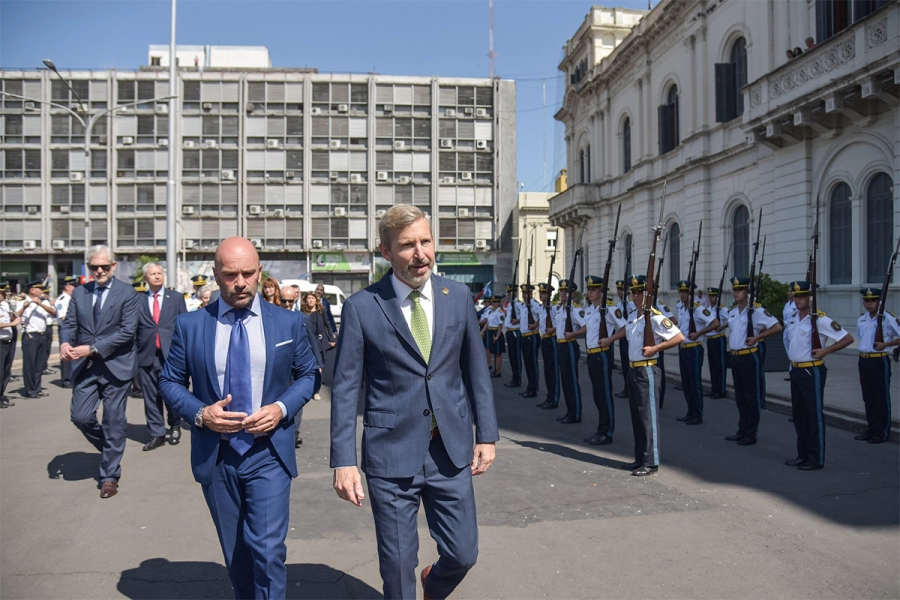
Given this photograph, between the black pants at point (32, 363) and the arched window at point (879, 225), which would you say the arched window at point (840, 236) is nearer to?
the arched window at point (879, 225)

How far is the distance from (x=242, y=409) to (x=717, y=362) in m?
10.6

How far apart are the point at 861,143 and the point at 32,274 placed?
54.1m

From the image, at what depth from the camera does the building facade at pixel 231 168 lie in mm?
52812

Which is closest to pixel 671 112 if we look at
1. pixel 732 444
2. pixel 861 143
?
pixel 861 143

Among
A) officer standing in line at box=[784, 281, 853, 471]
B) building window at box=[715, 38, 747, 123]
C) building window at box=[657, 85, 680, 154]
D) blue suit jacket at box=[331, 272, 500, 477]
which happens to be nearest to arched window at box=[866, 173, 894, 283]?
building window at box=[715, 38, 747, 123]

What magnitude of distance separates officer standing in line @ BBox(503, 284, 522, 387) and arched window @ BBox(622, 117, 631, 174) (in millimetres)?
21851

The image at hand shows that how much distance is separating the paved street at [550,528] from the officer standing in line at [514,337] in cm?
677

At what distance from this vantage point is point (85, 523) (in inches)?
210

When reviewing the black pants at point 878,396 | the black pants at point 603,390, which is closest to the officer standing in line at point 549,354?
the black pants at point 603,390

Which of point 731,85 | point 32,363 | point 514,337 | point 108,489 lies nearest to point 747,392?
point 108,489

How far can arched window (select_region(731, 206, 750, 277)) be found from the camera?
80.3 ft

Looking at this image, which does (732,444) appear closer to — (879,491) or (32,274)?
(879,491)

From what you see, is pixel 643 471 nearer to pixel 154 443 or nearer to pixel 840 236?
pixel 154 443

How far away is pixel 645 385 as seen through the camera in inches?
284
